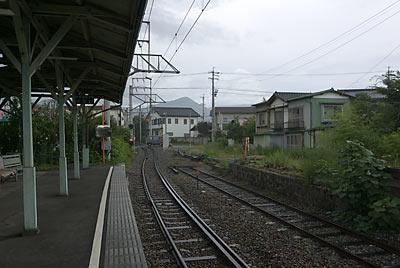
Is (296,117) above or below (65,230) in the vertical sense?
above

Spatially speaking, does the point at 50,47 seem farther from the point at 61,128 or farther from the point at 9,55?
the point at 61,128

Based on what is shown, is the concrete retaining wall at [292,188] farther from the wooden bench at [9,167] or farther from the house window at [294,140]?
the house window at [294,140]

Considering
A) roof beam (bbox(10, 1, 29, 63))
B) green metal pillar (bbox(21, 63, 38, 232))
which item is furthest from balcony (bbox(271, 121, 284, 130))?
roof beam (bbox(10, 1, 29, 63))

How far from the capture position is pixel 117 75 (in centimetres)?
923

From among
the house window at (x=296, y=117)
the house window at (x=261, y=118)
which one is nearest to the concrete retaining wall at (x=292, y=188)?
the house window at (x=296, y=117)

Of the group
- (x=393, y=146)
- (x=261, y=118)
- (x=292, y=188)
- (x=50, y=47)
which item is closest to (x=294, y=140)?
(x=261, y=118)

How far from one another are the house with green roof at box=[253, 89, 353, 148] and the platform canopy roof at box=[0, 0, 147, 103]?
14.5 m

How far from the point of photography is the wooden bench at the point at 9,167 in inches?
360

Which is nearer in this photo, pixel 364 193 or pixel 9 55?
pixel 9 55

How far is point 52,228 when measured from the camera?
5.35m

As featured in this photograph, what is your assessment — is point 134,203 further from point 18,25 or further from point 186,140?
point 186,140

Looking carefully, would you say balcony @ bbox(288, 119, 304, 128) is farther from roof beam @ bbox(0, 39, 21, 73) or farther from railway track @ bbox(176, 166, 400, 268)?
roof beam @ bbox(0, 39, 21, 73)

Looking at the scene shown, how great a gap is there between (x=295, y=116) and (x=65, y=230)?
22.1 metres

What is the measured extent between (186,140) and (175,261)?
193ft
